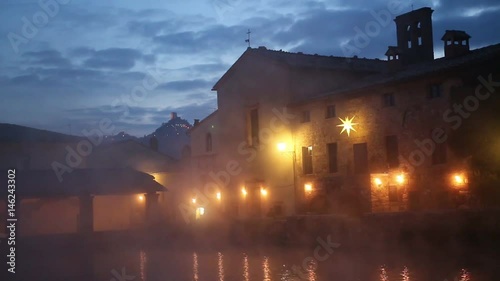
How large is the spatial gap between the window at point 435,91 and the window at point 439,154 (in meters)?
2.54

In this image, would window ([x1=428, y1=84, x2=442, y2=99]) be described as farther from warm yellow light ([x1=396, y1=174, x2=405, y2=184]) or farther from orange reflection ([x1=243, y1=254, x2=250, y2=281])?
orange reflection ([x1=243, y1=254, x2=250, y2=281])

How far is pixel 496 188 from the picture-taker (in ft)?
94.5

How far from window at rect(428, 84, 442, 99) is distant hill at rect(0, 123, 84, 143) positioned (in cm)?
2935

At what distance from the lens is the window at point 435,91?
3125 cm

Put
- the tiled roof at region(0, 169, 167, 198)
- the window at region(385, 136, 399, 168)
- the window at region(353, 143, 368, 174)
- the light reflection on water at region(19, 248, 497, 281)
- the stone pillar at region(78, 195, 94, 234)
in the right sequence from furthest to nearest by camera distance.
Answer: the tiled roof at region(0, 169, 167, 198) → the stone pillar at region(78, 195, 94, 234) → the window at region(353, 143, 368, 174) → the window at region(385, 136, 399, 168) → the light reflection on water at region(19, 248, 497, 281)

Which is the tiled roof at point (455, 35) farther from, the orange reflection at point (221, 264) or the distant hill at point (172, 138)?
the distant hill at point (172, 138)

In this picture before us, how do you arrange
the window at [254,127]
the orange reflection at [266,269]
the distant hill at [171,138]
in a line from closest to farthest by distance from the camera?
the orange reflection at [266,269] → the window at [254,127] → the distant hill at [171,138]

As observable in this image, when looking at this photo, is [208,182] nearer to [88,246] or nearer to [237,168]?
[237,168]

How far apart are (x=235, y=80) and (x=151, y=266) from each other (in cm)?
2353

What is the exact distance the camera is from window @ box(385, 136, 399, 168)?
111 ft

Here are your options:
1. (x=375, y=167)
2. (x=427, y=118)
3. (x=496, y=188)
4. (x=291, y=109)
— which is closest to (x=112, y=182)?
(x=291, y=109)

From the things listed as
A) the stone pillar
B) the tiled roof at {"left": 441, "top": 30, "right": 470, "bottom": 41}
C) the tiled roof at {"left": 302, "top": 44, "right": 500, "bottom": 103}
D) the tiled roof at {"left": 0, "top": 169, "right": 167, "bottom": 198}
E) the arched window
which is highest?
the tiled roof at {"left": 441, "top": 30, "right": 470, "bottom": 41}

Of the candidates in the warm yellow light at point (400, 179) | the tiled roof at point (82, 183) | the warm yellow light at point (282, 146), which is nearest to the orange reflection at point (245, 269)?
the warm yellow light at point (400, 179)

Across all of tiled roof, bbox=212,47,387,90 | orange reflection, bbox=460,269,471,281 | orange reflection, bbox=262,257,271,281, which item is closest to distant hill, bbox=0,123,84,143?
tiled roof, bbox=212,47,387,90
